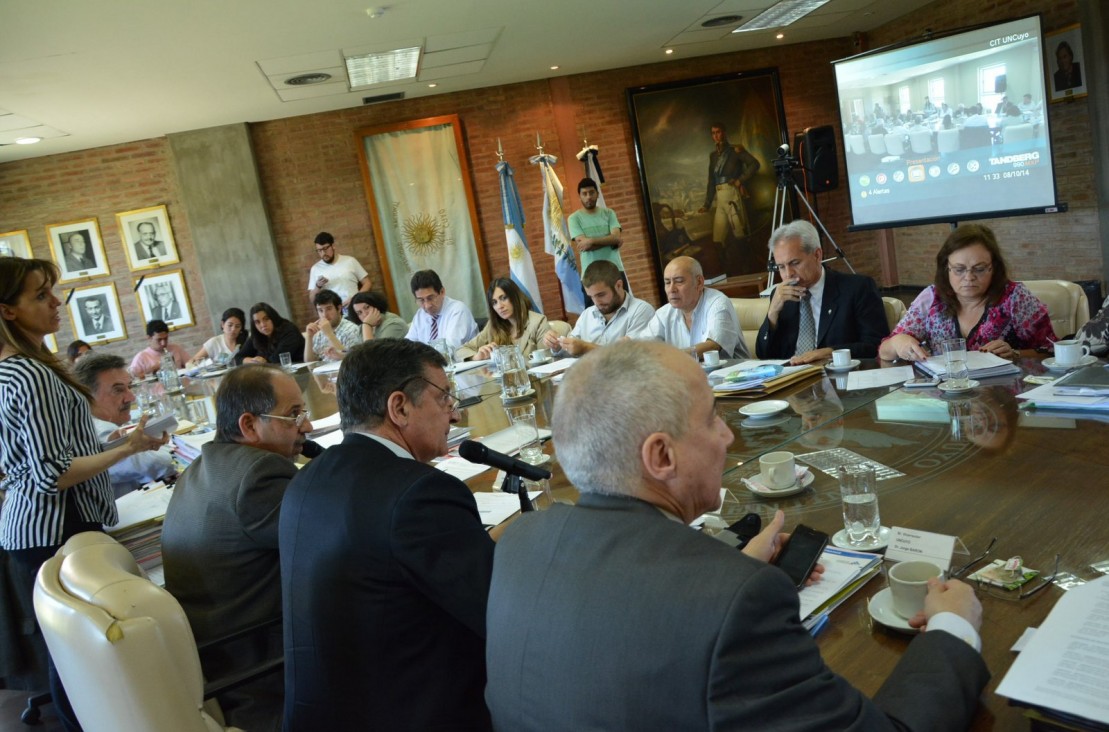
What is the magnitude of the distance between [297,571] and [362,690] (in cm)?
26

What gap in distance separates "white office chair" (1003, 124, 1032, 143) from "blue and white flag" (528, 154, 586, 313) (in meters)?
4.00

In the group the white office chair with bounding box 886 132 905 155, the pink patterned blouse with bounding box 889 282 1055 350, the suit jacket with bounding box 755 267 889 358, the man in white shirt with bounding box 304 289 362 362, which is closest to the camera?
the pink patterned blouse with bounding box 889 282 1055 350

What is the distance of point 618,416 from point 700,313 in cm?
305

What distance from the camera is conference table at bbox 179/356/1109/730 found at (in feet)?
4.05

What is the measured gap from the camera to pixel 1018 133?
21.5 ft

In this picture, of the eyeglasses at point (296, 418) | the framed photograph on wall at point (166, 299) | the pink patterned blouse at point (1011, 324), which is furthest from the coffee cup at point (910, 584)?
the framed photograph on wall at point (166, 299)

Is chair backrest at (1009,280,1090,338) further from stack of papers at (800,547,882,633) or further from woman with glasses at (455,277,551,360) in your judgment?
woman with glasses at (455,277,551,360)

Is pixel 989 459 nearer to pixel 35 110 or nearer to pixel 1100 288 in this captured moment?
pixel 1100 288

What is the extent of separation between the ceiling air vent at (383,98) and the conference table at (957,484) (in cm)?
665

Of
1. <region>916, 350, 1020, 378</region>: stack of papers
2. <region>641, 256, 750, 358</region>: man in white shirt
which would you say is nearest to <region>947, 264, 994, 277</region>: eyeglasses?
<region>916, 350, 1020, 378</region>: stack of papers

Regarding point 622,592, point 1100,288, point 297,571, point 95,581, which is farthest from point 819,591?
point 1100,288

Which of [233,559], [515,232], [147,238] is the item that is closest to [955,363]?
[233,559]

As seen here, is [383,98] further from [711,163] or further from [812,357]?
[812,357]

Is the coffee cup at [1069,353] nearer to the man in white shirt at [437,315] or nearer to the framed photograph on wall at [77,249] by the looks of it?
the man in white shirt at [437,315]
